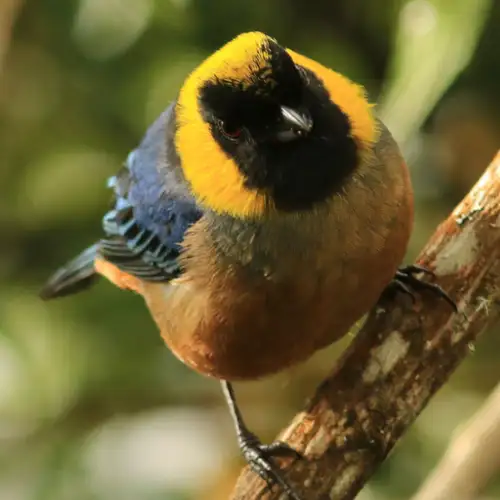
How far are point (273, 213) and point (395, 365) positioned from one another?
0.24 meters

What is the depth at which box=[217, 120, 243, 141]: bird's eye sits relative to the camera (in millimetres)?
922

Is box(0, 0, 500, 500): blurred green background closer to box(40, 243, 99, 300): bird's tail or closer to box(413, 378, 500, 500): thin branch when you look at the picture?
box(40, 243, 99, 300): bird's tail

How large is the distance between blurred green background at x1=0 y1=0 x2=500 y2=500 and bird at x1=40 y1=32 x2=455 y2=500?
49cm

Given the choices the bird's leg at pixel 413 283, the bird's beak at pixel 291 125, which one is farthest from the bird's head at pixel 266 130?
the bird's leg at pixel 413 283

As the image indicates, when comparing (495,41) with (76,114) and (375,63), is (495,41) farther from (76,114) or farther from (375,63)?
(76,114)

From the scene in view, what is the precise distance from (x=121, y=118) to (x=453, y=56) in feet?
2.39

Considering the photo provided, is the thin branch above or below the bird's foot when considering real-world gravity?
above

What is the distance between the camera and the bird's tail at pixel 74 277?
1.52 metres

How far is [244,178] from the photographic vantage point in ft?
3.12

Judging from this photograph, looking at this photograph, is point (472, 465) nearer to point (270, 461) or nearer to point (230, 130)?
point (270, 461)

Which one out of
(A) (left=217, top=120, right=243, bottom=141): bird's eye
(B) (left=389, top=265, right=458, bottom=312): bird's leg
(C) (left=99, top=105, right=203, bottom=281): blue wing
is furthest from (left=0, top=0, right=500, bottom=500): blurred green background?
(A) (left=217, top=120, right=243, bottom=141): bird's eye

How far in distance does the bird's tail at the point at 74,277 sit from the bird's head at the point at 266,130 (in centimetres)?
53

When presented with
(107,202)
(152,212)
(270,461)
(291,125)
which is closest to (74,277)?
(107,202)

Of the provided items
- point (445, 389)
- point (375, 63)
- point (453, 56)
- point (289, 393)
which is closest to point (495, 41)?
point (375, 63)
